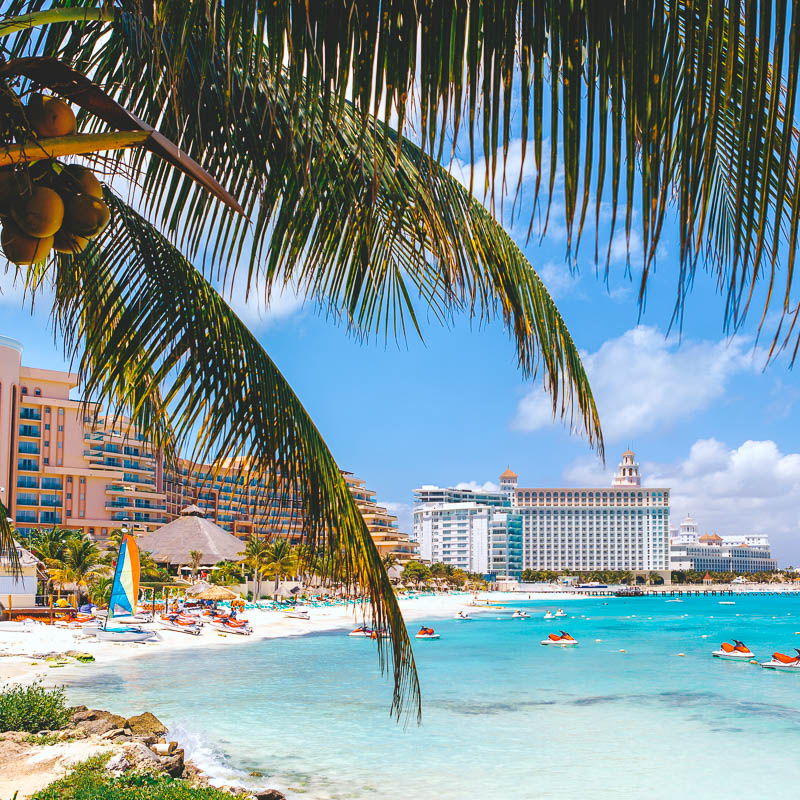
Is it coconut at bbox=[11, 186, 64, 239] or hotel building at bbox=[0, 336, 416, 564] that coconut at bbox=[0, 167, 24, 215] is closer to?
coconut at bbox=[11, 186, 64, 239]

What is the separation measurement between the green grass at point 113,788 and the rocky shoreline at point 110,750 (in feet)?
0.90

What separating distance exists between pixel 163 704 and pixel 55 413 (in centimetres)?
4574

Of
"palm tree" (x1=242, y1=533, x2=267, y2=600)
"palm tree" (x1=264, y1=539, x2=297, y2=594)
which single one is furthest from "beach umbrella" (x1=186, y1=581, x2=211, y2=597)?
"palm tree" (x1=264, y1=539, x2=297, y2=594)

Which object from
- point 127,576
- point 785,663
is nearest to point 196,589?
point 127,576

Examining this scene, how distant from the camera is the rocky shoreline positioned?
35.9 ft

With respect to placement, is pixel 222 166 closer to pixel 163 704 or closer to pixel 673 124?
pixel 673 124

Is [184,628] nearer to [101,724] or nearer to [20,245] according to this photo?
[101,724]

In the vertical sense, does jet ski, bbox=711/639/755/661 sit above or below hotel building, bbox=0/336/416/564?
below

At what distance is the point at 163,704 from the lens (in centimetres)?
2261

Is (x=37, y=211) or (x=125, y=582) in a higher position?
(x=37, y=211)

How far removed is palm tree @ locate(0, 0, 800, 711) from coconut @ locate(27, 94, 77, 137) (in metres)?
0.04

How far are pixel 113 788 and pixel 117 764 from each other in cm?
170

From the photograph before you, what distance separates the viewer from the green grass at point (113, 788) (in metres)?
8.50

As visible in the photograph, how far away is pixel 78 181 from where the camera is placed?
8.14 ft
